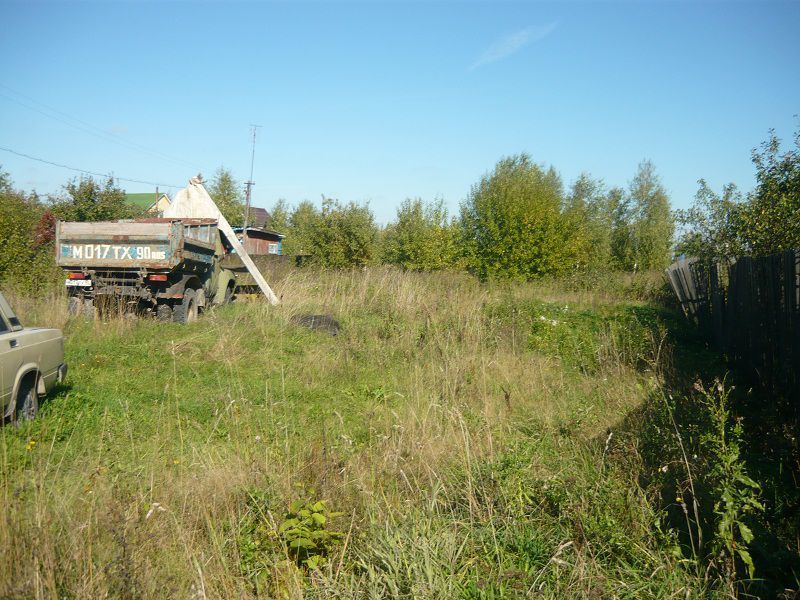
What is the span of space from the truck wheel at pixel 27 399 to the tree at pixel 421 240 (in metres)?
17.7

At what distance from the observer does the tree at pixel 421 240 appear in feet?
78.4

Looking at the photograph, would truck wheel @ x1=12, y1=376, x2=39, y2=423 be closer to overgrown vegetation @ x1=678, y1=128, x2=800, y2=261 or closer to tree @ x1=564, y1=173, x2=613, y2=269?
overgrown vegetation @ x1=678, y1=128, x2=800, y2=261

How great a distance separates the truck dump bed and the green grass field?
11.5 ft

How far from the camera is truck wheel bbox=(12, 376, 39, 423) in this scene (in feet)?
18.9

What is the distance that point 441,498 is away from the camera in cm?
404

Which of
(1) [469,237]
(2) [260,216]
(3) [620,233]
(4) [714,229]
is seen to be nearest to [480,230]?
(1) [469,237]

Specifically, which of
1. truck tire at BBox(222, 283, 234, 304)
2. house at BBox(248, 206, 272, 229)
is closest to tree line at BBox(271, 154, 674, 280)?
truck tire at BBox(222, 283, 234, 304)

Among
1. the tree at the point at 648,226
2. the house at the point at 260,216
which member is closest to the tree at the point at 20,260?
the tree at the point at 648,226

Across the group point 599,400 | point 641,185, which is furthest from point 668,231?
point 599,400

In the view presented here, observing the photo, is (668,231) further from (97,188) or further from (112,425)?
(112,425)

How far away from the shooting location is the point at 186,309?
39.4 feet

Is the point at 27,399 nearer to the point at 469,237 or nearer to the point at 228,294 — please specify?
the point at 228,294

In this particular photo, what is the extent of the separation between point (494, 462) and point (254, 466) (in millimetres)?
1704

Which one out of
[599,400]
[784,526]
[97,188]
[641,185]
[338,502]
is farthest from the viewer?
[641,185]
